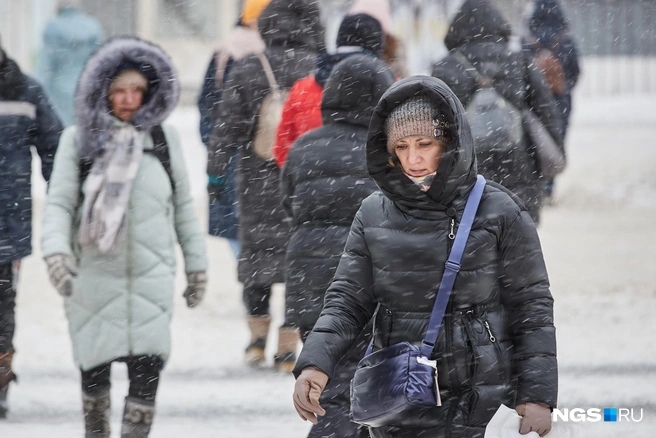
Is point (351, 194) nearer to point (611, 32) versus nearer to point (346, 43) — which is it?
point (346, 43)

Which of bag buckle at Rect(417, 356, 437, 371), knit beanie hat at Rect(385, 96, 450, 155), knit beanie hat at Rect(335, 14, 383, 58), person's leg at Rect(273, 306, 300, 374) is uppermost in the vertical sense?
knit beanie hat at Rect(335, 14, 383, 58)

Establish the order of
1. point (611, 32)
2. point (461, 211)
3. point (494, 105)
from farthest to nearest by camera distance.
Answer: point (611, 32), point (494, 105), point (461, 211)

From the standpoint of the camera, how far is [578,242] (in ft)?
42.5

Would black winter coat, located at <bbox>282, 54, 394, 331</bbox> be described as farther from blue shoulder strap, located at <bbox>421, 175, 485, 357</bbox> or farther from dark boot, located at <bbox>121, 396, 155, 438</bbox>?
blue shoulder strap, located at <bbox>421, 175, 485, 357</bbox>

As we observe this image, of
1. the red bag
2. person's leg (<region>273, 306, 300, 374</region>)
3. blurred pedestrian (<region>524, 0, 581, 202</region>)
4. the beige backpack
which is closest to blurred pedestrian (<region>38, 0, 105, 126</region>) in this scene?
blurred pedestrian (<region>524, 0, 581, 202</region>)

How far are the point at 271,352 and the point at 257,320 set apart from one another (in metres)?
0.53

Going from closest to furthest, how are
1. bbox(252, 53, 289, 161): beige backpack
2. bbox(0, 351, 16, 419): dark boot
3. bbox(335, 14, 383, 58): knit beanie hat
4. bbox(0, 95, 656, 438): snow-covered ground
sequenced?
bbox(0, 95, 656, 438): snow-covered ground < bbox(0, 351, 16, 419): dark boot < bbox(335, 14, 383, 58): knit beanie hat < bbox(252, 53, 289, 161): beige backpack

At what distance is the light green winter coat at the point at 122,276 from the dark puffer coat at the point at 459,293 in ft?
6.48

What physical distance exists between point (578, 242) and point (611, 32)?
36.8 feet

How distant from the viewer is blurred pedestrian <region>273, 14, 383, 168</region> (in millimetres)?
6848

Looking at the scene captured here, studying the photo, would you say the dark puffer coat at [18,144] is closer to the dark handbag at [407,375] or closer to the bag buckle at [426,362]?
the dark handbag at [407,375]

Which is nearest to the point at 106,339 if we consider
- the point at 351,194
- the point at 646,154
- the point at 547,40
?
the point at 351,194

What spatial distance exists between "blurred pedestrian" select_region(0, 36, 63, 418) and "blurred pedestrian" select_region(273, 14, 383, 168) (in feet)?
3.54

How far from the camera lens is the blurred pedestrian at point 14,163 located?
21.7 ft
